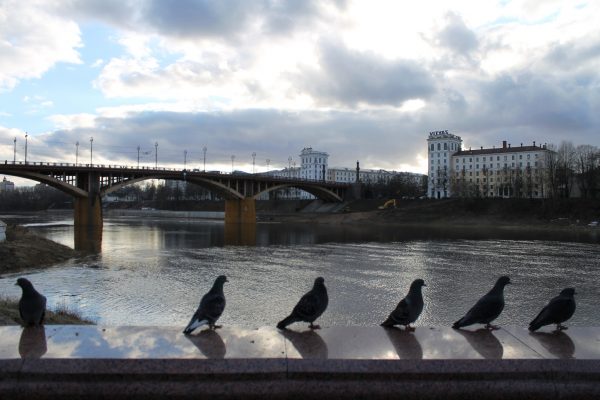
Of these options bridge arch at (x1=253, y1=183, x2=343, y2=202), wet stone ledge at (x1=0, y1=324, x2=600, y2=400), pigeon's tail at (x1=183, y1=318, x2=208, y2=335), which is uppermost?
bridge arch at (x1=253, y1=183, x2=343, y2=202)

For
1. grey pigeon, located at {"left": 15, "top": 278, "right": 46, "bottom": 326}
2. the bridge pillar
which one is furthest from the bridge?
grey pigeon, located at {"left": 15, "top": 278, "right": 46, "bottom": 326}

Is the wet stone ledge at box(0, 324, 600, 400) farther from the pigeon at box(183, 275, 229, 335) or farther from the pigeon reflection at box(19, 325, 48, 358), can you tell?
the pigeon at box(183, 275, 229, 335)

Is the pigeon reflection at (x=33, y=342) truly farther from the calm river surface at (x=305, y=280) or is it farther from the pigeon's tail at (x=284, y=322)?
the calm river surface at (x=305, y=280)

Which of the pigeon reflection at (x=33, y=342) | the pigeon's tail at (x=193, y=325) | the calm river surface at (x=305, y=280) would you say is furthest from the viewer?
the calm river surface at (x=305, y=280)

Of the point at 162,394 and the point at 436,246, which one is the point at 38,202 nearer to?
the point at 436,246

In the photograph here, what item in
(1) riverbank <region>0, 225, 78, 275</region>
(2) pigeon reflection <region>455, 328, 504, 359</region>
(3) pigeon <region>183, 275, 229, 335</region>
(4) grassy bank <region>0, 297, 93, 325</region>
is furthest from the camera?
(1) riverbank <region>0, 225, 78, 275</region>

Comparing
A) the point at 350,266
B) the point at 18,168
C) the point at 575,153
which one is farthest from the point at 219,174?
the point at 575,153

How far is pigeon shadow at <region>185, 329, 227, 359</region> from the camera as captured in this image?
18.5 ft

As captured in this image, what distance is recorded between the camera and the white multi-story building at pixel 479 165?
13351cm

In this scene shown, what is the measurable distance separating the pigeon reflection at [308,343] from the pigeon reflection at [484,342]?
1.76m

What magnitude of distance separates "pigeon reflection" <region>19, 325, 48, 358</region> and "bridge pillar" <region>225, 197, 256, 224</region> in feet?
283

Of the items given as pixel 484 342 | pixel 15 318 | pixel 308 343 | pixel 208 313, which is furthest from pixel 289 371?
pixel 15 318

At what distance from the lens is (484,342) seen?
6219mm

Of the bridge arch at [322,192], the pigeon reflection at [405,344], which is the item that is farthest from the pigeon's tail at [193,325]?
the bridge arch at [322,192]
